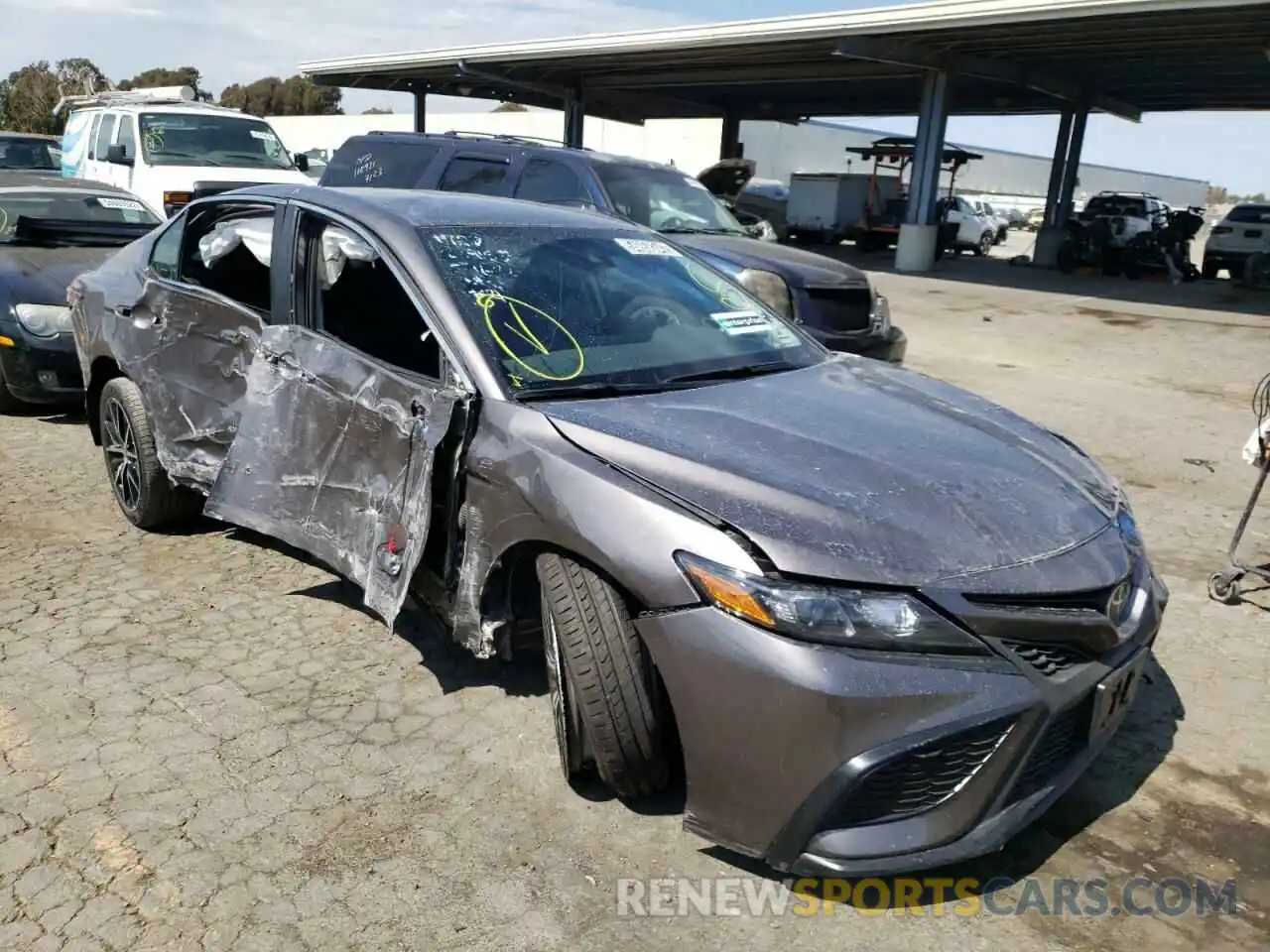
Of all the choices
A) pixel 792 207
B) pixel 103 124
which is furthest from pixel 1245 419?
pixel 792 207


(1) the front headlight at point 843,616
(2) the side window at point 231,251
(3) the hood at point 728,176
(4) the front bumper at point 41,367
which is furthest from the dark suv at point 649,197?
(3) the hood at point 728,176

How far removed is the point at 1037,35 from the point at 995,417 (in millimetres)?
16713

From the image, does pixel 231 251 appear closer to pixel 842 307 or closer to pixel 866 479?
pixel 866 479

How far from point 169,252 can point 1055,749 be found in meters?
4.21

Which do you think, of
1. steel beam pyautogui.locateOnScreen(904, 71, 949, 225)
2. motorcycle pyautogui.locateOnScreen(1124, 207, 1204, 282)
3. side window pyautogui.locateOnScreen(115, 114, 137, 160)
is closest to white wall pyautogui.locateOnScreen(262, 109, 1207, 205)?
motorcycle pyautogui.locateOnScreen(1124, 207, 1204, 282)

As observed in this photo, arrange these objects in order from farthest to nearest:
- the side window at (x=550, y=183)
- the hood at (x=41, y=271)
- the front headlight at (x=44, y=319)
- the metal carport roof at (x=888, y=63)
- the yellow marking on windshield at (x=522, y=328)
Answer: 1. the metal carport roof at (x=888, y=63)
2. the side window at (x=550, y=183)
3. the hood at (x=41, y=271)
4. the front headlight at (x=44, y=319)
5. the yellow marking on windshield at (x=522, y=328)

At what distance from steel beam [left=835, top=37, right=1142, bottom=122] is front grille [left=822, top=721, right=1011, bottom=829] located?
1844 cm

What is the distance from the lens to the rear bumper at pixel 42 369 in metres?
6.22

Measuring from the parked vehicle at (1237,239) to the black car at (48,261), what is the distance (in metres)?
21.6

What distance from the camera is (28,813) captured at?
107 inches

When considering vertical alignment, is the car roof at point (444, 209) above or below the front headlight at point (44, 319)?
above

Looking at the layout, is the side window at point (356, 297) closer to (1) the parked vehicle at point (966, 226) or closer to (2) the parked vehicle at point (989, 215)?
(1) the parked vehicle at point (966, 226)

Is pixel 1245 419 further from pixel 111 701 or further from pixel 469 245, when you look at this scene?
pixel 111 701

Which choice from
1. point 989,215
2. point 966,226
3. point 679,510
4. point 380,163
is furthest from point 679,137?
point 679,510
